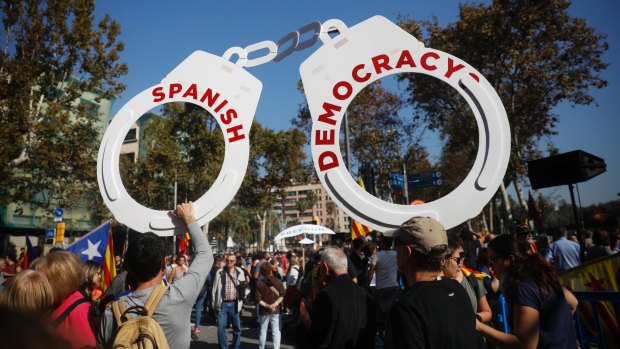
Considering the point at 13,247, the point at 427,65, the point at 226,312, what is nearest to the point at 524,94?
the point at 226,312

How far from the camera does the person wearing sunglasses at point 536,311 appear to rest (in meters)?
2.35

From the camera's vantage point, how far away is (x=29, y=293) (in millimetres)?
1990

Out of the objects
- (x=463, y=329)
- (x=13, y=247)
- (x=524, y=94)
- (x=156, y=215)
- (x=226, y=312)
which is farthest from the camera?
(x=13, y=247)

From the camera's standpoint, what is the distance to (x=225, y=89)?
2.92 meters

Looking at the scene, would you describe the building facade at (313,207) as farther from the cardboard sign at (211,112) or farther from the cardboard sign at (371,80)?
the cardboard sign at (371,80)

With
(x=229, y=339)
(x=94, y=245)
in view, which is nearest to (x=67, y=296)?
(x=94, y=245)

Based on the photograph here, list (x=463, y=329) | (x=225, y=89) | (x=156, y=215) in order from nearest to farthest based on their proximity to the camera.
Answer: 1. (x=463, y=329)
2. (x=156, y=215)
3. (x=225, y=89)

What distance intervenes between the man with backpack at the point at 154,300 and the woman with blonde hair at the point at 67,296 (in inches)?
7.6

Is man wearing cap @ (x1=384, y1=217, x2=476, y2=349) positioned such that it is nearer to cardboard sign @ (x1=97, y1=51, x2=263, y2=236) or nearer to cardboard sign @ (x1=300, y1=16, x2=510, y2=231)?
cardboard sign @ (x1=300, y1=16, x2=510, y2=231)

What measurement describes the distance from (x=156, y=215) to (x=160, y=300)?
0.71m

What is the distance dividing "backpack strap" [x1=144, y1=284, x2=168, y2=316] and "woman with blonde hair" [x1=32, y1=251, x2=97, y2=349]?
41 centimetres

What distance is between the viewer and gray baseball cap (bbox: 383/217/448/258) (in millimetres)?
1881

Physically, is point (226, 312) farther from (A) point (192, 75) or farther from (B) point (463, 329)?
(B) point (463, 329)

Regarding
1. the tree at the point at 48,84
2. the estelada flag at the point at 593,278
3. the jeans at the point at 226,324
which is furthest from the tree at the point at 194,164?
the estelada flag at the point at 593,278
